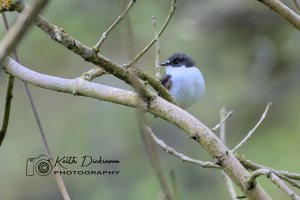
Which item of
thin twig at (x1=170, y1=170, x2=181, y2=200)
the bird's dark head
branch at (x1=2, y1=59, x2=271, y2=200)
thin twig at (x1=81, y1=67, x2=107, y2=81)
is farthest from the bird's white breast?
thin twig at (x1=170, y1=170, x2=181, y2=200)

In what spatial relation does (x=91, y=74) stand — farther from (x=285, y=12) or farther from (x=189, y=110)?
(x=189, y=110)

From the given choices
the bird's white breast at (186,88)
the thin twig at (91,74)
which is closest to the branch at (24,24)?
the thin twig at (91,74)

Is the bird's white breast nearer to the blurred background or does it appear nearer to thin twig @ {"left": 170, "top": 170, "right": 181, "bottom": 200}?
the blurred background

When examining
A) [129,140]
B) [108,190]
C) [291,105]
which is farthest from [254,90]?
[108,190]

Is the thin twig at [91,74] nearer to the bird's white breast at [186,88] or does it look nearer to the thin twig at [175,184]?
the thin twig at [175,184]

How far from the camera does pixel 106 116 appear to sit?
8.98 m

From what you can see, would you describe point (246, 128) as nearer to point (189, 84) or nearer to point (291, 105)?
point (291, 105)

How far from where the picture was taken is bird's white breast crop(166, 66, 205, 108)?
17.1 ft

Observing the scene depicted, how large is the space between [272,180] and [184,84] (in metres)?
3.86

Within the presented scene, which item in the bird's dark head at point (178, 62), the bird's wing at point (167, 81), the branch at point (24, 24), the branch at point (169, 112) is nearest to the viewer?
the branch at point (24, 24)

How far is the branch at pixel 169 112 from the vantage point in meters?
1.55

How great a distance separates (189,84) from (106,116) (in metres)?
3.87

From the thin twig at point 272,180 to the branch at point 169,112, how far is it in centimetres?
2

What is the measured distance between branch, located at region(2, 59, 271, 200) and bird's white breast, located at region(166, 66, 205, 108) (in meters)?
3.44
